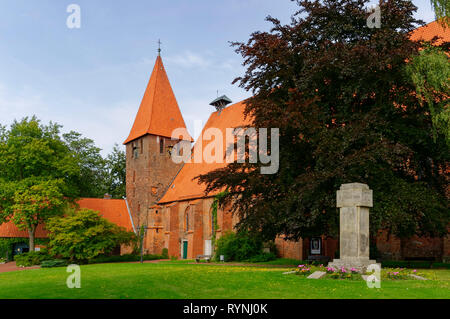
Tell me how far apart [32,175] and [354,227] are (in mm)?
28937

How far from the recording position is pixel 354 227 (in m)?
12.9

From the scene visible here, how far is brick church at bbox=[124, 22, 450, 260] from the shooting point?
3616 centimetres

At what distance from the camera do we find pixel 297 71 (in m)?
18.8

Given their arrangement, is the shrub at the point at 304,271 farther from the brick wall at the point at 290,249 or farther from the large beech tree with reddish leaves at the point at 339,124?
the brick wall at the point at 290,249

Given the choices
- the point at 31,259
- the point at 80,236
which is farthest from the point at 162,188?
the point at 31,259

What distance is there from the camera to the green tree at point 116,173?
175 feet

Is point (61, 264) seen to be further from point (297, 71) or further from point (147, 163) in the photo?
point (297, 71)

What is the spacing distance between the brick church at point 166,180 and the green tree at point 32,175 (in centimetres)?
829

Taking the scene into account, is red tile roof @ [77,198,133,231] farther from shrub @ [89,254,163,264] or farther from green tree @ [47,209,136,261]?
green tree @ [47,209,136,261]

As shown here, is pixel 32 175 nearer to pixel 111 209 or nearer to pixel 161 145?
pixel 111 209

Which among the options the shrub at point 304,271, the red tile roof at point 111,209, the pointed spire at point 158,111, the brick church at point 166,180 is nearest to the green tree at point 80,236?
the brick church at point 166,180

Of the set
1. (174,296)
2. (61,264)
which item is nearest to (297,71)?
(174,296)

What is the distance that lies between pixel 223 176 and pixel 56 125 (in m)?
24.6
